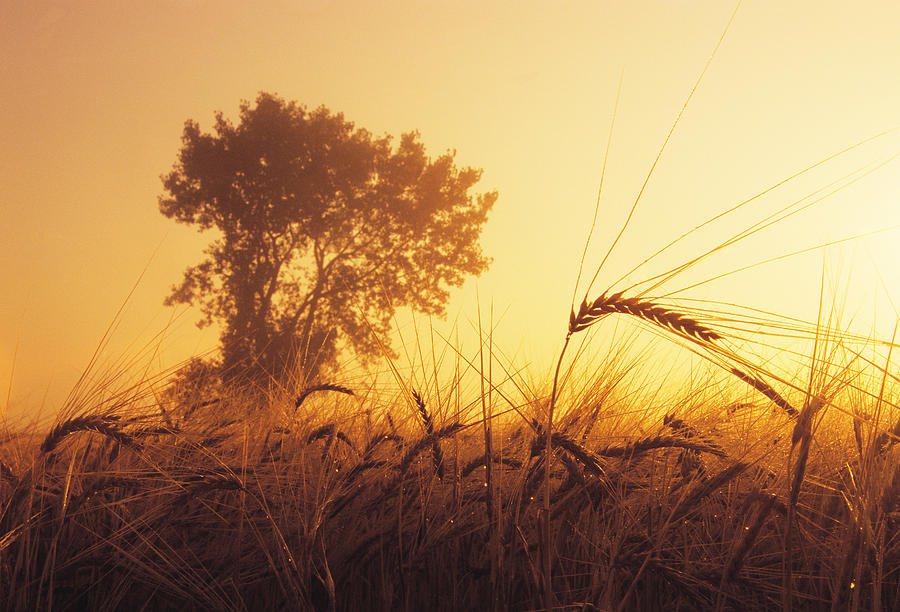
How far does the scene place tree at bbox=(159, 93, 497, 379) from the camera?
54.3 ft

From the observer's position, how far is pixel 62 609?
164 centimetres

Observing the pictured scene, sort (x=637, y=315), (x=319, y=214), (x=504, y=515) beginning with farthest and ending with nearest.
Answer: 1. (x=319, y=214)
2. (x=504, y=515)
3. (x=637, y=315)

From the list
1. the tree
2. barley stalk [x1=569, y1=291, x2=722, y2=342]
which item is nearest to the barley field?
barley stalk [x1=569, y1=291, x2=722, y2=342]

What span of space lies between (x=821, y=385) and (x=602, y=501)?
0.63 m

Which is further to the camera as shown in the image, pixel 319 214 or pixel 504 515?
pixel 319 214

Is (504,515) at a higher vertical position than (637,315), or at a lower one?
lower

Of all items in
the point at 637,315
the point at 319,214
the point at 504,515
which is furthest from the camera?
the point at 319,214

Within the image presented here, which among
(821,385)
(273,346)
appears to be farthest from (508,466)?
(273,346)

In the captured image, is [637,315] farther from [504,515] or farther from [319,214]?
[319,214]

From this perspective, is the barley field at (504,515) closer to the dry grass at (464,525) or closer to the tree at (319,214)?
the dry grass at (464,525)

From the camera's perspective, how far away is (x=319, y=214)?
17.1 m

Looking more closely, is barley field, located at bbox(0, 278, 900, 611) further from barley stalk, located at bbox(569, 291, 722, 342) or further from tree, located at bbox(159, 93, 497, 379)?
tree, located at bbox(159, 93, 497, 379)

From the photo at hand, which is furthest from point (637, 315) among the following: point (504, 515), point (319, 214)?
point (319, 214)

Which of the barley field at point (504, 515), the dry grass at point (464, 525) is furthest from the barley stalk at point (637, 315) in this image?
the dry grass at point (464, 525)
